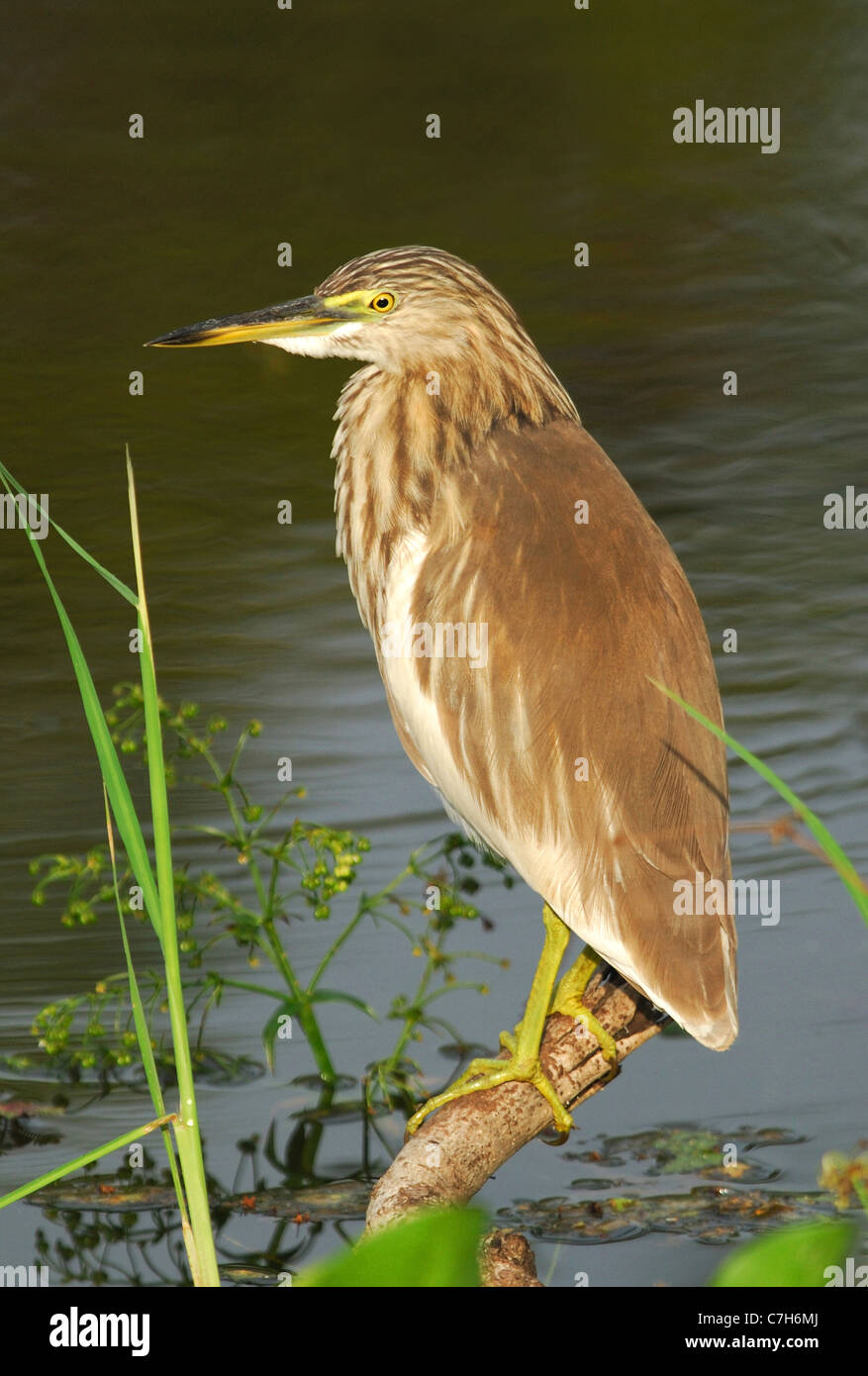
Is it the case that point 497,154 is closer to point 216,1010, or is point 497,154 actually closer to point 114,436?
point 114,436

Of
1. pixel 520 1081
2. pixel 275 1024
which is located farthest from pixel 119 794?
pixel 275 1024

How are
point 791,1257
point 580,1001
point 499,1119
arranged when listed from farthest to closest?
1. point 580,1001
2. point 499,1119
3. point 791,1257

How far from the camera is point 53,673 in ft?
13.1

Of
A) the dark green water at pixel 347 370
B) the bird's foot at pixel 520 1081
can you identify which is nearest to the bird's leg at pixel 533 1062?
the bird's foot at pixel 520 1081

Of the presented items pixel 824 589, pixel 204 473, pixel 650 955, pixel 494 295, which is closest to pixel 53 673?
pixel 204 473

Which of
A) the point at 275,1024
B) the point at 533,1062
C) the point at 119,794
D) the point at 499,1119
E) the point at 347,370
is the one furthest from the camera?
the point at 347,370

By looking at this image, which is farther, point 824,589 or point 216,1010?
point 824,589

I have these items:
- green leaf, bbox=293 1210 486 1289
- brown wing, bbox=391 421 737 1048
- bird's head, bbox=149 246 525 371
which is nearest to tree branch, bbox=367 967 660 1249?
brown wing, bbox=391 421 737 1048

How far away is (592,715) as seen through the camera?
1828 mm

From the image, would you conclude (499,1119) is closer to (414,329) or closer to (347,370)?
(414,329)

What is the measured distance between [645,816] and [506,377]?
539mm

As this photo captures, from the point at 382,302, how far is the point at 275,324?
0.12 m

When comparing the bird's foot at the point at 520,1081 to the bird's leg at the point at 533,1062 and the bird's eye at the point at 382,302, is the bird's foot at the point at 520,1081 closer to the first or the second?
the bird's leg at the point at 533,1062

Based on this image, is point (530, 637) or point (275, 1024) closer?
point (530, 637)
